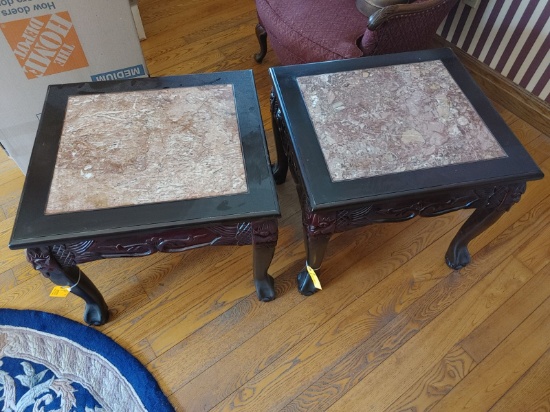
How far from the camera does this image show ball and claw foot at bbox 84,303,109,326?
1.19 meters

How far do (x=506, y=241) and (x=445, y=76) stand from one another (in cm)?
65

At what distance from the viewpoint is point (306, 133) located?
3.30ft

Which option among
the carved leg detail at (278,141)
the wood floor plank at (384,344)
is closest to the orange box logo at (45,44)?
the carved leg detail at (278,141)

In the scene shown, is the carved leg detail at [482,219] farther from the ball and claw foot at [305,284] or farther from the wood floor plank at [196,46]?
the wood floor plank at [196,46]

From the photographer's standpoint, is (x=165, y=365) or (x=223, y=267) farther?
(x=223, y=267)

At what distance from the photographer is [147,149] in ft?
3.22

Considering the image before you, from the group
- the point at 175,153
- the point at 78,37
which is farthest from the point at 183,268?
the point at 78,37

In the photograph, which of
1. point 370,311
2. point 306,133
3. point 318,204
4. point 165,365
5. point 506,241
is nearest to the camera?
point 318,204

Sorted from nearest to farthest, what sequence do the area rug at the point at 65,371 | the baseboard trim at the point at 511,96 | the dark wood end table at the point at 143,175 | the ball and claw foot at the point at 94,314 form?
1. the dark wood end table at the point at 143,175
2. the area rug at the point at 65,371
3. the ball and claw foot at the point at 94,314
4. the baseboard trim at the point at 511,96

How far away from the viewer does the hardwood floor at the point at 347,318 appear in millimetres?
1138

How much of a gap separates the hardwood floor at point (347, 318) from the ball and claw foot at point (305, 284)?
0.03m

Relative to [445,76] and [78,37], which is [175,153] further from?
[445,76]

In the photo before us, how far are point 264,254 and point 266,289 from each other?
0.70 ft

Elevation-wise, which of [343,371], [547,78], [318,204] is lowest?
[343,371]
